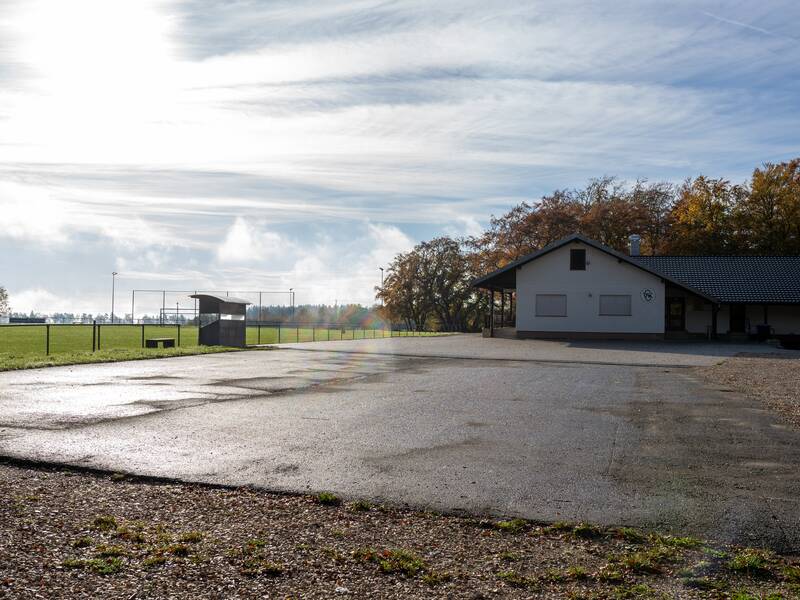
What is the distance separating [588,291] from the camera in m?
36.4

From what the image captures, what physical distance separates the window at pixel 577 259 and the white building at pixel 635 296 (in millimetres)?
52

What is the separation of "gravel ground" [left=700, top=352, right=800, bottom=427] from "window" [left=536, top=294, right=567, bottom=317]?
558 inches

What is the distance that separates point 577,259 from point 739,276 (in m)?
10.0

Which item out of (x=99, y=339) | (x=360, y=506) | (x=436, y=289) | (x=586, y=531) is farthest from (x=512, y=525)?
(x=436, y=289)

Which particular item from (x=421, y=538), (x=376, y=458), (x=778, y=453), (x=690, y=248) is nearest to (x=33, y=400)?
(x=376, y=458)

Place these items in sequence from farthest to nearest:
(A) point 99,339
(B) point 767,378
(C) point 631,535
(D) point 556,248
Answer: (D) point 556,248, (A) point 99,339, (B) point 767,378, (C) point 631,535

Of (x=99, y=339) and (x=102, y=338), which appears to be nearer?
(x=99, y=339)

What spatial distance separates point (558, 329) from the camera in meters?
36.9

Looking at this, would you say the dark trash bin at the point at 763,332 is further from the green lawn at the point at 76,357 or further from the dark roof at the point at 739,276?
the green lawn at the point at 76,357

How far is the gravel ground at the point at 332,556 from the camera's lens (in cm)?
388

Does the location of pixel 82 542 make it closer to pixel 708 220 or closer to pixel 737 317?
pixel 737 317

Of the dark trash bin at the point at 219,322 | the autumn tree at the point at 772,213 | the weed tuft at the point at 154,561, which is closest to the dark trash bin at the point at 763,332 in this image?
the autumn tree at the point at 772,213

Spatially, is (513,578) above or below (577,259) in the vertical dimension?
below

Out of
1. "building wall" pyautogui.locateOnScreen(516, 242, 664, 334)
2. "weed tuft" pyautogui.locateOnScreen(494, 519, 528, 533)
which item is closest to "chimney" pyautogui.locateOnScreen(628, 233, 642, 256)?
"building wall" pyautogui.locateOnScreen(516, 242, 664, 334)
